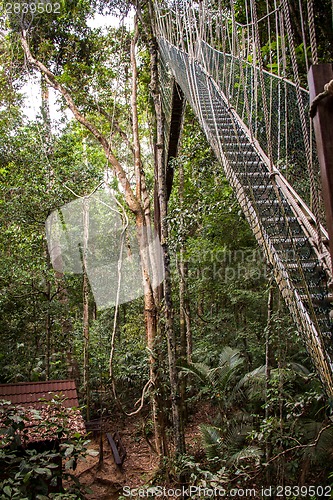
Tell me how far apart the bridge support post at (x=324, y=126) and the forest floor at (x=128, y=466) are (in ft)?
15.0

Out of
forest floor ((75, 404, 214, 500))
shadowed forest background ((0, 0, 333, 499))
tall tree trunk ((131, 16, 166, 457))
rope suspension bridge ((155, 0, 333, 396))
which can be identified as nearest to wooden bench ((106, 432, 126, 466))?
forest floor ((75, 404, 214, 500))

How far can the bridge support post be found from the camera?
1.98 ft

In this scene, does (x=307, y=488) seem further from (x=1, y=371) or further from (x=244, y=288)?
(x=1, y=371)

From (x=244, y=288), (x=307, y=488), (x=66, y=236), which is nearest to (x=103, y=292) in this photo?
(x=66, y=236)

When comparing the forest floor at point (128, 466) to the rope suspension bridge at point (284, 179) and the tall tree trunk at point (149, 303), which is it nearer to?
the tall tree trunk at point (149, 303)

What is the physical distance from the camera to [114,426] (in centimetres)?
776

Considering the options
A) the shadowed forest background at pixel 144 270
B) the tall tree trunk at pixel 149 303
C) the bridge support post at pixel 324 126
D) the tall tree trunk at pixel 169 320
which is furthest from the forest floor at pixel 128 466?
the bridge support post at pixel 324 126

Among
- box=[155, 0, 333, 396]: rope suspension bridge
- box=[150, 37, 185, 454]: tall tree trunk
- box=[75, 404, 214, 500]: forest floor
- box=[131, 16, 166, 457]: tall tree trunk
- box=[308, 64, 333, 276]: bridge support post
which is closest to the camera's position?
box=[308, 64, 333, 276]: bridge support post

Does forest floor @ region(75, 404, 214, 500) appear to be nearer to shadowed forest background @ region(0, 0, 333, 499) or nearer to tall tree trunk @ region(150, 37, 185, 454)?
shadowed forest background @ region(0, 0, 333, 499)

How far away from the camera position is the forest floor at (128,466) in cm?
512

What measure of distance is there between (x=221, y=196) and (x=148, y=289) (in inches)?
60.5

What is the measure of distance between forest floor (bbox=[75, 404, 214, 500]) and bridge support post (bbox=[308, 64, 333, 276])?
456cm

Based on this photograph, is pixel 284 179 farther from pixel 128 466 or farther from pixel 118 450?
pixel 118 450

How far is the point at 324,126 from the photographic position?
62 centimetres
